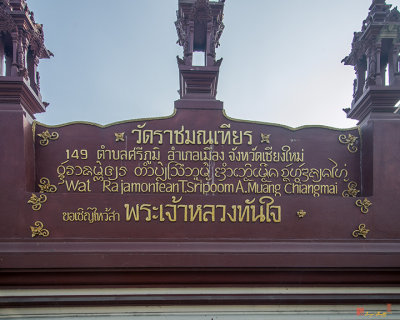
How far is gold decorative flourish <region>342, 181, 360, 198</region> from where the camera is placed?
4496 millimetres

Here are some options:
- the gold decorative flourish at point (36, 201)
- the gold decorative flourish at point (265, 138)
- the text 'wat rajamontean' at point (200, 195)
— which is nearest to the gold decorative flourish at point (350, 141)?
the text 'wat rajamontean' at point (200, 195)

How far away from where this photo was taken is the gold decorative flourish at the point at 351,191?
4496mm

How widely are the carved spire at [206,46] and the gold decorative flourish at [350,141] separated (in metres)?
1.89

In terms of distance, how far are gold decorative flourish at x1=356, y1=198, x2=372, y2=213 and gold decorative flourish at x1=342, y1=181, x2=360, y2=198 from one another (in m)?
0.14

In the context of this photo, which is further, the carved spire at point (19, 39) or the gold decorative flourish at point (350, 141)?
the gold decorative flourish at point (350, 141)

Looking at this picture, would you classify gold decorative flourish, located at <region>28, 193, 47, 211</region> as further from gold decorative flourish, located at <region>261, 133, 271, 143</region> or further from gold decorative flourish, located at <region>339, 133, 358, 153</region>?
gold decorative flourish, located at <region>339, 133, 358, 153</region>

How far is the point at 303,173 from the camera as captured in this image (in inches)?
177

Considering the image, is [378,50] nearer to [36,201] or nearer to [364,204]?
[364,204]

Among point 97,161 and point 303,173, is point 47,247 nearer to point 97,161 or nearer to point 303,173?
point 97,161

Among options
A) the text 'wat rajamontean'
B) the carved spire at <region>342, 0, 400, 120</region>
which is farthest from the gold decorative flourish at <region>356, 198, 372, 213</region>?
the carved spire at <region>342, 0, 400, 120</region>

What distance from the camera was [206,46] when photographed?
4.74 meters

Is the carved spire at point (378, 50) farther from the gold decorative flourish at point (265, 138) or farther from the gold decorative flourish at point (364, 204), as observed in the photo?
the gold decorative flourish at point (265, 138)

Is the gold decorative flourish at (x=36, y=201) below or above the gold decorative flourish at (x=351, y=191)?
below

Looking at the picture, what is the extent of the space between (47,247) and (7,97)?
1.99m
